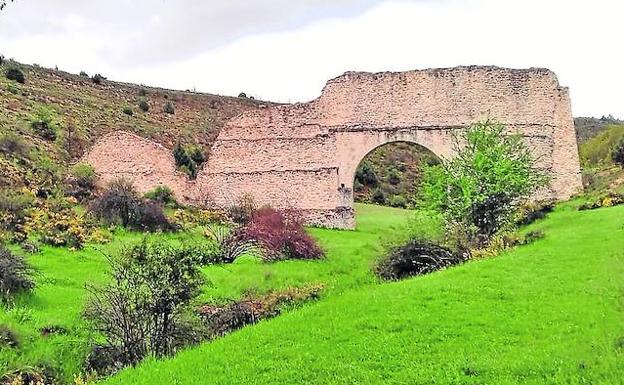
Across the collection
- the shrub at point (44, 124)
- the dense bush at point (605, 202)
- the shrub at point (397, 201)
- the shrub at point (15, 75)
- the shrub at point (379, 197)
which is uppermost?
the shrub at point (15, 75)

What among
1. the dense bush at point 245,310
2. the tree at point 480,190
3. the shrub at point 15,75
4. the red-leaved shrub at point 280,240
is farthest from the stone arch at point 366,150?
the shrub at point 15,75

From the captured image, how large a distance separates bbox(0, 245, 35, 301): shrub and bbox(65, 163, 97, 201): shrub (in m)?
13.2

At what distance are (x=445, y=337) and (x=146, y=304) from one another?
16.4 ft

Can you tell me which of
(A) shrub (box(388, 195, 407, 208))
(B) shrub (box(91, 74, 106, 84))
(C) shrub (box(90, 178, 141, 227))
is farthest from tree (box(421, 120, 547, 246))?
(B) shrub (box(91, 74, 106, 84))

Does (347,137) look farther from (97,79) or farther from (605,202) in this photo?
(97,79)

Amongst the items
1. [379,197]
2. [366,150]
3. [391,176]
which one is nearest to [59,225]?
[366,150]

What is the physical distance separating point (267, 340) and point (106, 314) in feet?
9.82

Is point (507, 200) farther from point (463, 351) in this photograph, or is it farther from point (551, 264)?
point (463, 351)

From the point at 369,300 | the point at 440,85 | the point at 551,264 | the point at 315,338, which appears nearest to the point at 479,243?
the point at 551,264

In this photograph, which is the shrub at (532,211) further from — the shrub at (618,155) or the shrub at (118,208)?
the shrub at (618,155)

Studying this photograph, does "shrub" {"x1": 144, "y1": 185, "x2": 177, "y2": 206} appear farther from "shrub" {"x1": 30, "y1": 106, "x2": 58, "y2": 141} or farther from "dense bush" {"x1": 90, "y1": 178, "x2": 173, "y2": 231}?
"shrub" {"x1": 30, "y1": 106, "x2": 58, "y2": 141}

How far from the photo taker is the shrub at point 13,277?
48.1 feet

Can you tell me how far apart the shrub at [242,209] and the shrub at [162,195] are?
227 centimetres

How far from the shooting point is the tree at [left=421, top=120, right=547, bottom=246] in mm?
21125
